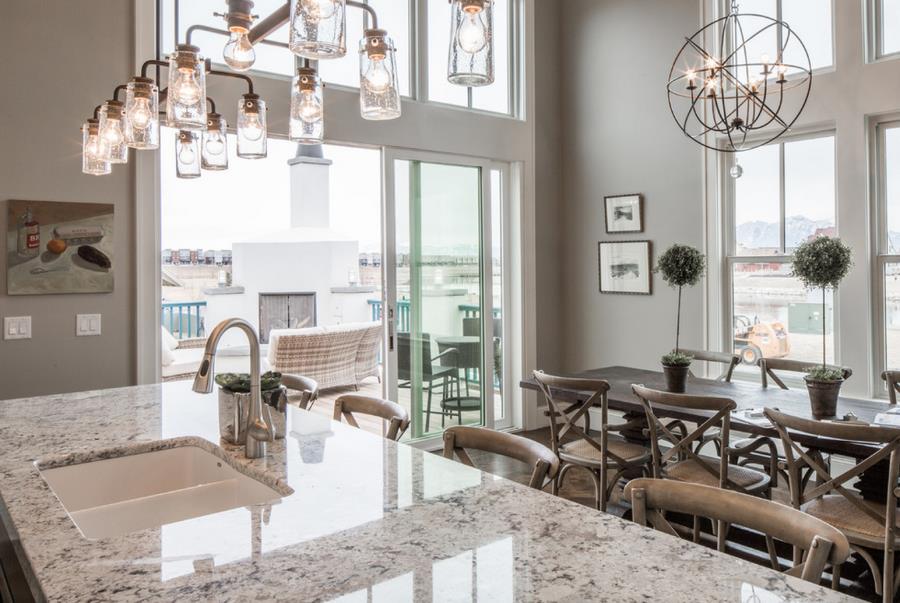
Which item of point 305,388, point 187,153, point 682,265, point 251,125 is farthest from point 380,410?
point 682,265

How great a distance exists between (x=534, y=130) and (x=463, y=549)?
477cm

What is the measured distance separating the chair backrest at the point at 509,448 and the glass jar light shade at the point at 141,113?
121 centimetres

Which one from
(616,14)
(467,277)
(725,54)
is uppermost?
(616,14)

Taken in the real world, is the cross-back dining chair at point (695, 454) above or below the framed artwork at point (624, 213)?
below

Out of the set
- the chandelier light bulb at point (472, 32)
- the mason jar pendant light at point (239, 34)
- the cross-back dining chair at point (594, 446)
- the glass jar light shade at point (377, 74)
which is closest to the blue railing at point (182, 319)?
the cross-back dining chair at point (594, 446)

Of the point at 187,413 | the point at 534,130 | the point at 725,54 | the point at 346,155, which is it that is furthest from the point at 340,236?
the point at 187,413

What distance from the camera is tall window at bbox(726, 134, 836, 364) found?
4.14 metres

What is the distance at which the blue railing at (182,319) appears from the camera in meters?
9.38

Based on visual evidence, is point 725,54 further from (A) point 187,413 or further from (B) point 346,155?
(B) point 346,155

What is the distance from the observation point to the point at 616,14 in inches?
205

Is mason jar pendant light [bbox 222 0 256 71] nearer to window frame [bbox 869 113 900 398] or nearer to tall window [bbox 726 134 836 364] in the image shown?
tall window [bbox 726 134 836 364]

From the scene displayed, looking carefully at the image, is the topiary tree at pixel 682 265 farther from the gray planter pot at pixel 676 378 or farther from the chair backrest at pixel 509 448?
the chair backrest at pixel 509 448

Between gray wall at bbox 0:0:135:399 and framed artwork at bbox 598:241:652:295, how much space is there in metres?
3.38

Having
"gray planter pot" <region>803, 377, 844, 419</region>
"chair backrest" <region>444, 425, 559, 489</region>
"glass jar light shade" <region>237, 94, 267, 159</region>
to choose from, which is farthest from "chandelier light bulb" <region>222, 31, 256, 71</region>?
"gray planter pot" <region>803, 377, 844, 419</region>
